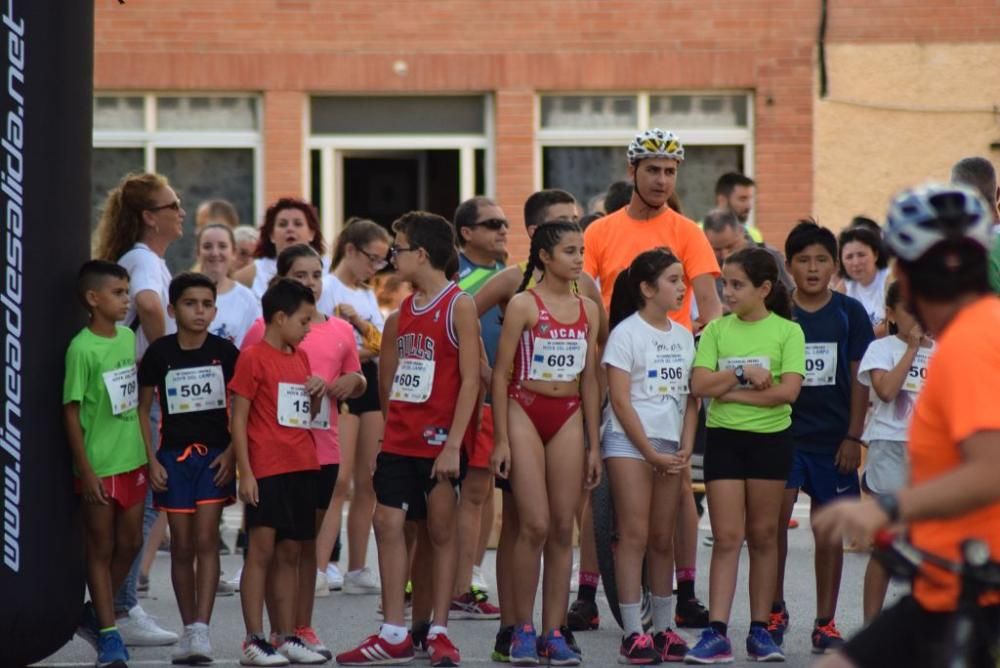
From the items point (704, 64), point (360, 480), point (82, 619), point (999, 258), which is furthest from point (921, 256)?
point (704, 64)

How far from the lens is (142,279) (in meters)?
8.42

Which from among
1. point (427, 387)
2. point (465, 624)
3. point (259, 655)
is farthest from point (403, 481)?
point (465, 624)

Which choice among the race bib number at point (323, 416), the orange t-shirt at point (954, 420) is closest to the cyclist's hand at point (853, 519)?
the orange t-shirt at point (954, 420)

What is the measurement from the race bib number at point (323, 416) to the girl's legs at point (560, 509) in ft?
3.76

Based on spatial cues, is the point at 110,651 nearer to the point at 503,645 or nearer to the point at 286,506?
the point at 286,506

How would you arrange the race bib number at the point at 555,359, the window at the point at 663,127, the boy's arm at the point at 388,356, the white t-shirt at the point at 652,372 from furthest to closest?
the window at the point at 663,127, the boy's arm at the point at 388,356, the white t-shirt at the point at 652,372, the race bib number at the point at 555,359

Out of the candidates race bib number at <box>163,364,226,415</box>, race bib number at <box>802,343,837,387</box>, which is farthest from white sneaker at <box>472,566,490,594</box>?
race bib number at <box>802,343,837,387</box>

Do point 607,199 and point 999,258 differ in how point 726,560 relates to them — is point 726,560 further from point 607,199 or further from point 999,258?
point 607,199

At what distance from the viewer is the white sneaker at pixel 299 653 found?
7879 millimetres

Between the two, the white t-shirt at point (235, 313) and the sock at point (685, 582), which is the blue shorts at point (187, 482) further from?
the sock at point (685, 582)

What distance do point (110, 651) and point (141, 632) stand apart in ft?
2.48

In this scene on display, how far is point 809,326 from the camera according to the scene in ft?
27.3

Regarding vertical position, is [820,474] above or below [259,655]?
above

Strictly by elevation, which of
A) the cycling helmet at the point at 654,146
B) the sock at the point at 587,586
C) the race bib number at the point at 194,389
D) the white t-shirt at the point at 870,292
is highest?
the cycling helmet at the point at 654,146
